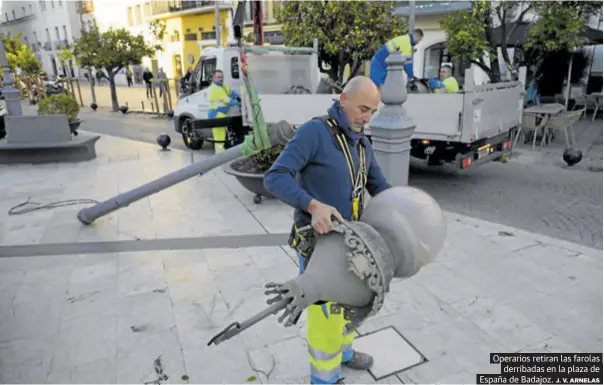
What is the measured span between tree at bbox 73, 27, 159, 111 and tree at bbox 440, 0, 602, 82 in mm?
13148

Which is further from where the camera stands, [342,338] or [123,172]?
[123,172]

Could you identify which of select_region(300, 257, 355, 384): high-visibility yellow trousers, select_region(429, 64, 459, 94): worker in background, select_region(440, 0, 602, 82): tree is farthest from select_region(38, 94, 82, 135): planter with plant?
select_region(300, 257, 355, 384): high-visibility yellow trousers

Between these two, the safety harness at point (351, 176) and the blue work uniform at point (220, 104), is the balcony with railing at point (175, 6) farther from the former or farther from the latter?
the safety harness at point (351, 176)

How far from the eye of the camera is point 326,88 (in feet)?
32.1

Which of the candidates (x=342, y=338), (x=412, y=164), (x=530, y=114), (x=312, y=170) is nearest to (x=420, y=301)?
(x=342, y=338)

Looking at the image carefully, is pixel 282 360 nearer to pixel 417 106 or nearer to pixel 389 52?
pixel 417 106

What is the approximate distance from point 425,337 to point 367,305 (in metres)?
1.92

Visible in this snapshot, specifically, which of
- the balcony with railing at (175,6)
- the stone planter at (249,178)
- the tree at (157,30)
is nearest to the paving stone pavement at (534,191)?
the stone planter at (249,178)

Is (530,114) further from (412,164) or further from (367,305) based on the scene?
(367,305)

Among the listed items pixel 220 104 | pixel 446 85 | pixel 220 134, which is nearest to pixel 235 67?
pixel 220 104

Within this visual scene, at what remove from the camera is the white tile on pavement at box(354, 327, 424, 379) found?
10.3ft

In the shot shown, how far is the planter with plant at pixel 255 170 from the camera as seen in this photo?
6480 mm

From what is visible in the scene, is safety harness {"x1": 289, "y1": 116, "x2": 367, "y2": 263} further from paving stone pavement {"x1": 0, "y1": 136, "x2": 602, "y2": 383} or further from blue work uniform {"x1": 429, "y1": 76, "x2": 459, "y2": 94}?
blue work uniform {"x1": 429, "y1": 76, "x2": 459, "y2": 94}

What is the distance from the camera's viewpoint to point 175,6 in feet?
108
